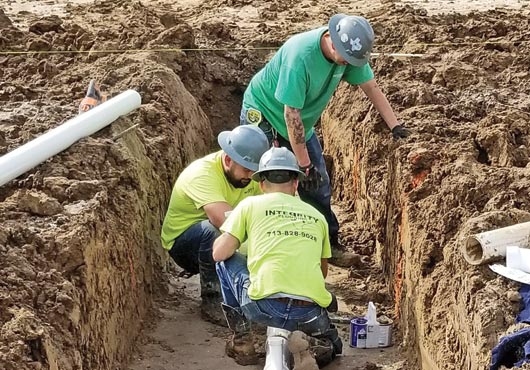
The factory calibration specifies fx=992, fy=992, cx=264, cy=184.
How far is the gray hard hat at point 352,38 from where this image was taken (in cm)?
642

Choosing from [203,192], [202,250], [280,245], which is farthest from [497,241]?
[202,250]

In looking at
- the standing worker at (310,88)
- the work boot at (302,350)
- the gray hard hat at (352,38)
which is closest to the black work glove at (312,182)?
the standing worker at (310,88)

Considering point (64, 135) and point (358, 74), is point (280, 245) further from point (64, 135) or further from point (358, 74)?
point (358, 74)

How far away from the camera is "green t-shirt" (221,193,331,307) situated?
18.5ft

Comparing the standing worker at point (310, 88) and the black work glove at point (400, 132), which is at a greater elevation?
the standing worker at point (310, 88)

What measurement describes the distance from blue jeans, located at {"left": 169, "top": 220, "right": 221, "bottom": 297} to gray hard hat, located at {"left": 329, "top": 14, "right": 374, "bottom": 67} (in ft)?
4.73

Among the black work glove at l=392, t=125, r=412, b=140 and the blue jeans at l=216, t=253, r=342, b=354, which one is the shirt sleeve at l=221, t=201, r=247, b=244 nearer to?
the blue jeans at l=216, t=253, r=342, b=354

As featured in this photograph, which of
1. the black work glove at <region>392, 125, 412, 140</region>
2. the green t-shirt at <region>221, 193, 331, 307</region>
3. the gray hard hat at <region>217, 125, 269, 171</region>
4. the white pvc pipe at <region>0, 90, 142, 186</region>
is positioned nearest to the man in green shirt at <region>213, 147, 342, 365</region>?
the green t-shirt at <region>221, 193, 331, 307</region>

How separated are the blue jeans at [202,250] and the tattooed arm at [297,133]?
775 mm

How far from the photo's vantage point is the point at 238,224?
576cm

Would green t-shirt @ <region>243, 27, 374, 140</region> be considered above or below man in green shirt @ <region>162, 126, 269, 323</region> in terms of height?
above

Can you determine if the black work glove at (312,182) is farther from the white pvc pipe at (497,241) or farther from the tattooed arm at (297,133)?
the white pvc pipe at (497,241)

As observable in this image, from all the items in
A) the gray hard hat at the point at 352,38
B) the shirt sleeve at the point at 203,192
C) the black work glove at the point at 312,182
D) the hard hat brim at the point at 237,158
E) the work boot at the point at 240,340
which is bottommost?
the work boot at the point at 240,340

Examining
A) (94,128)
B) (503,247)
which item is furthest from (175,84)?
(503,247)
